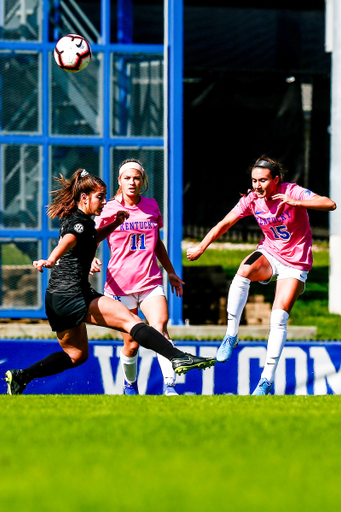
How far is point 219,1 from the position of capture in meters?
23.4

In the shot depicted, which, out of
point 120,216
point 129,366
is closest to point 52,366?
point 129,366

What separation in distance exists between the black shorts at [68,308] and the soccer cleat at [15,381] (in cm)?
75

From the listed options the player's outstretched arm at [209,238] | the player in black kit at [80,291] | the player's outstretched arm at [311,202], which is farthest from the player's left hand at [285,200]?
the player in black kit at [80,291]

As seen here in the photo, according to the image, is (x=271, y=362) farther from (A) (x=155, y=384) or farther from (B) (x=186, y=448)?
(B) (x=186, y=448)

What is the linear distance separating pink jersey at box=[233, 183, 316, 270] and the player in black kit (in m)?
1.36

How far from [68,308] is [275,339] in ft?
6.38

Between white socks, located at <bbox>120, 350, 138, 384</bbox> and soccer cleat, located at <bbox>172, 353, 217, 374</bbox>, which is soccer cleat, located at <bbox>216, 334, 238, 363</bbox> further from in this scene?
soccer cleat, located at <bbox>172, 353, 217, 374</bbox>

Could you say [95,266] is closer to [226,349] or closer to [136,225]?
[136,225]

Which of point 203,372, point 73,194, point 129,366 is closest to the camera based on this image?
point 73,194

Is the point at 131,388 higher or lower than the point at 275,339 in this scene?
lower

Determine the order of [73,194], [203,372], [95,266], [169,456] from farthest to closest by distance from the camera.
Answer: [203,372] < [95,266] < [73,194] < [169,456]

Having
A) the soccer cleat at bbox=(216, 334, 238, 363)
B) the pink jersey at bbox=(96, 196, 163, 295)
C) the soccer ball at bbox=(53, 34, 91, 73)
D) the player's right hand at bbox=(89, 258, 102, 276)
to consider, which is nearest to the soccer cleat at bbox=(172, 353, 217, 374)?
the soccer cleat at bbox=(216, 334, 238, 363)

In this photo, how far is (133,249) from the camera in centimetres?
679

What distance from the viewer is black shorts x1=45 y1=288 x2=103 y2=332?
232 inches
